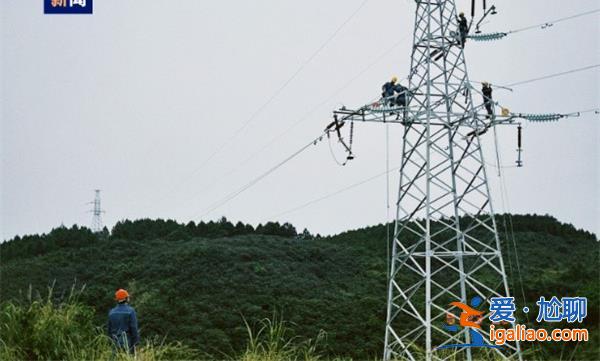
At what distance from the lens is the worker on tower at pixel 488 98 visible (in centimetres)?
1375

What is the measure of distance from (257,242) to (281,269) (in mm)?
5455

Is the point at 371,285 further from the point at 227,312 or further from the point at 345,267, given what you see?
the point at 227,312

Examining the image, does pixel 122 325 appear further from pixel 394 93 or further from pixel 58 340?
pixel 394 93

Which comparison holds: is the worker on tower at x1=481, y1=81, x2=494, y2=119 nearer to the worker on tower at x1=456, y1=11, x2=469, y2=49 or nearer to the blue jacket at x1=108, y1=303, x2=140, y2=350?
the worker on tower at x1=456, y1=11, x2=469, y2=49

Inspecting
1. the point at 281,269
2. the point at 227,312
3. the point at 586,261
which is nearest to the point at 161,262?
the point at 281,269

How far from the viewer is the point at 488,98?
1388 cm

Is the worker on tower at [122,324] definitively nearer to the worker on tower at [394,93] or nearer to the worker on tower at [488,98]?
the worker on tower at [394,93]

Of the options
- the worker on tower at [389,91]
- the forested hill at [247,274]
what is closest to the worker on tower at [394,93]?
the worker on tower at [389,91]

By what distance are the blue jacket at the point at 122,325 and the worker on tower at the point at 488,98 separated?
865cm

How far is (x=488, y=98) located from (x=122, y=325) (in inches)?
355

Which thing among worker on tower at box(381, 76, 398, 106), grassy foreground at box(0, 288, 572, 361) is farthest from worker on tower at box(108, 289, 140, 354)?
worker on tower at box(381, 76, 398, 106)

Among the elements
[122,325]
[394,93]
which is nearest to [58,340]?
[122,325]

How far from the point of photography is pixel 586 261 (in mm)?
35312

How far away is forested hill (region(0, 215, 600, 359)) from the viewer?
25688mm
